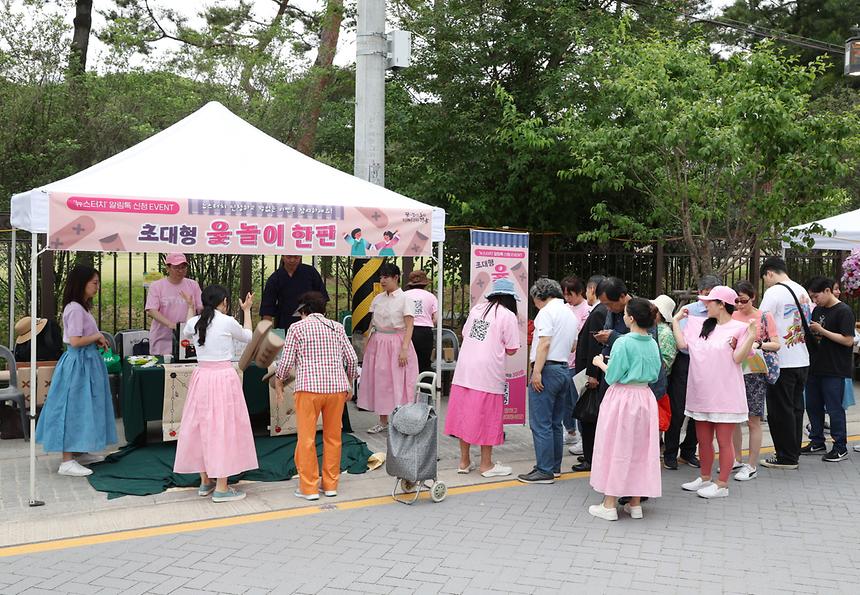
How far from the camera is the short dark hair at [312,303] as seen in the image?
6340mm

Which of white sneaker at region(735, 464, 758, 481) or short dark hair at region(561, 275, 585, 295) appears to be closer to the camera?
white sneaker at region(735, 464, 758, 481)

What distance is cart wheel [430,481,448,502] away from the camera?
634cm

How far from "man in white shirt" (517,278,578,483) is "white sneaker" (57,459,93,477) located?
11.8 feet

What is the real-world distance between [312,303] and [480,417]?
1.69 meters

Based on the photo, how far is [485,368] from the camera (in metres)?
6.79

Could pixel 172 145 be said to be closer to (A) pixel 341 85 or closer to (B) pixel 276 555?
(B) pixel 276 555

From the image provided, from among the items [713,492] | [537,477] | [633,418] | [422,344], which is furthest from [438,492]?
[422,344]

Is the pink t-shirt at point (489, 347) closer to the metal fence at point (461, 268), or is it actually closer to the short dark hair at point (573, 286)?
the short dark hair at point (573, 286)

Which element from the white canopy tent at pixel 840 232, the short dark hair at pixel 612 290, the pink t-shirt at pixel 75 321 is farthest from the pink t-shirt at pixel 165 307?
the white canopy tent at pixel 840 232

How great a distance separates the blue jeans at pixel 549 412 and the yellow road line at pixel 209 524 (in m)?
0.33

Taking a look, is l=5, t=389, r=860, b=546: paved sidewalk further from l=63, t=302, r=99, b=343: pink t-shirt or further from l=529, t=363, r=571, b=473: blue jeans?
l=63, t=302, r=99, b=343: pink t-shirt

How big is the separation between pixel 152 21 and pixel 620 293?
14.0 metres

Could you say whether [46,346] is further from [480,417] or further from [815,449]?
[815,449]

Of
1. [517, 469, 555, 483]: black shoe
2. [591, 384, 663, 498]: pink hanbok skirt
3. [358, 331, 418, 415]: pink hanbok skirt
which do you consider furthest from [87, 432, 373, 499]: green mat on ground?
[591, 384, 663, 498]: pink hanbok skirt
